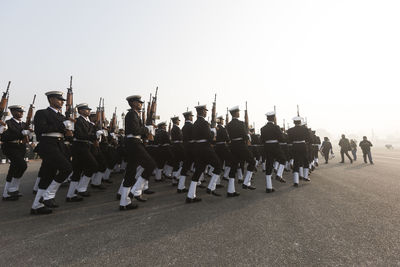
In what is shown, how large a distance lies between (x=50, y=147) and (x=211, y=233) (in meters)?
3.58

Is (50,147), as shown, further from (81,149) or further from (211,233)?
(211,233)

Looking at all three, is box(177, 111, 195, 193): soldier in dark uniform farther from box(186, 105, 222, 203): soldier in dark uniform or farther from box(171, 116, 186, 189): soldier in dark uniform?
box(171, 116, 186, 189): soldier in dark uniform

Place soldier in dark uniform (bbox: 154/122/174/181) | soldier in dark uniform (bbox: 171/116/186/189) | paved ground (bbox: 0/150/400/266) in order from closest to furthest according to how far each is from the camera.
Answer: paved ground (bbox: 0/150/400/266), soldier in dark uniform (bbox: 171/116/186/189), soldier in dark uniform (bbox: 154/122/174/181)

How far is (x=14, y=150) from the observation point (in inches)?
247

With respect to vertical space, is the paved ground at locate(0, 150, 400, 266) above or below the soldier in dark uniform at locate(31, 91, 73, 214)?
below

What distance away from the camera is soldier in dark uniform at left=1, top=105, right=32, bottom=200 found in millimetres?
6168

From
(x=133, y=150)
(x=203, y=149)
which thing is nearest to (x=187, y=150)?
(x=203, y=149)

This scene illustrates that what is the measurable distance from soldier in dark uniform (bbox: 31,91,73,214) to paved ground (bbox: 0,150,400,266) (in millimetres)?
370

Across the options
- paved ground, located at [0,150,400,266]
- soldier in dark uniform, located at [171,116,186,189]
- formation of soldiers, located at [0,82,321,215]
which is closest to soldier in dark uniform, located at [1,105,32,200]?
formation of soldiers, located at [0,82,321,215]

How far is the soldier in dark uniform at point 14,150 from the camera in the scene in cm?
617

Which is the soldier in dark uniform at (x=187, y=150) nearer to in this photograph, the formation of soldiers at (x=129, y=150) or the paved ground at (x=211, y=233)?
the formation of soldiers at (x=129, y=150)

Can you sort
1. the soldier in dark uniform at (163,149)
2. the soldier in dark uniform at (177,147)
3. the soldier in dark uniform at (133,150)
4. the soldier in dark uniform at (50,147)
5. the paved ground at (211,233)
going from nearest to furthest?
the paved ground at (211,233), the soldier in dark uniform at (50,147), the soldier in dark uniform at (133,150), the soldier in dark uniform at (177,147), the soldier in dark uniform at (163,149)

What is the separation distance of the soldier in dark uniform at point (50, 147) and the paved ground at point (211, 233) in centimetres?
37

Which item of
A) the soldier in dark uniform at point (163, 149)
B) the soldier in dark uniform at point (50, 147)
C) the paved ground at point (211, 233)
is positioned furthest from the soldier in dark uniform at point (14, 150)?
the soldier in dark uniform at point (163, 149)
